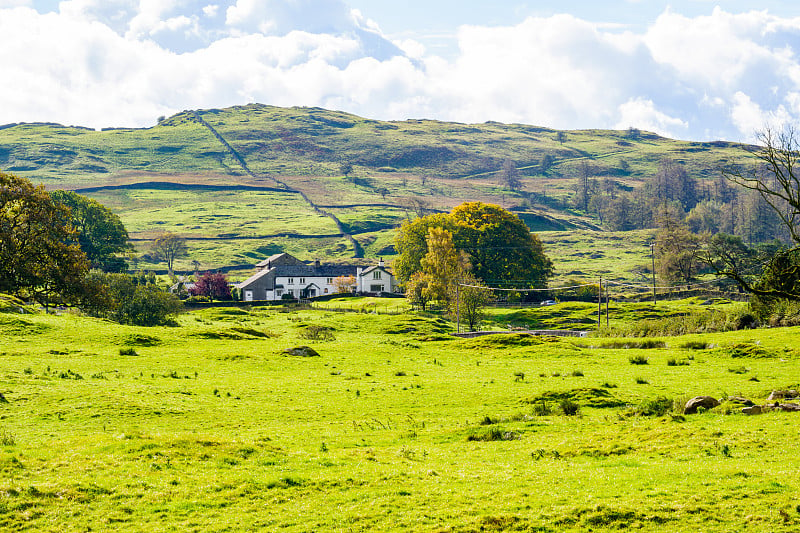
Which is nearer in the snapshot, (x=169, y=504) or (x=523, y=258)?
(x=169, y=504)

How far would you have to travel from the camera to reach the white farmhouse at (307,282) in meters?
153

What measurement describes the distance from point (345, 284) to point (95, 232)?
54.2 m

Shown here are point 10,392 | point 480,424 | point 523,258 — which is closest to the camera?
point 480,424

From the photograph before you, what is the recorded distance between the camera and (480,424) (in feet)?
83.6

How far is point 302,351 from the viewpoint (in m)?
49.1

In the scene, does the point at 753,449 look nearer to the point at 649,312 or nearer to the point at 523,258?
the point at 649,312

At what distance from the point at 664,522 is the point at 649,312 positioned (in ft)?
302

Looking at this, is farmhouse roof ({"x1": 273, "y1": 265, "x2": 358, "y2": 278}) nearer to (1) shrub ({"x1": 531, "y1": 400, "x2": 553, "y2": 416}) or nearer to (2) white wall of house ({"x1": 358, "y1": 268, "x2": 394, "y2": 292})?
(2) white wall of house ({"x1": 358, "y1": 268, "x2": 394, "y2": 292})

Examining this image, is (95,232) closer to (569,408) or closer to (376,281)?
(376,281)

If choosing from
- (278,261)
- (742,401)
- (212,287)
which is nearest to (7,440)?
(742,401)

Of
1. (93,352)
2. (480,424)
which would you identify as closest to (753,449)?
(480,424)

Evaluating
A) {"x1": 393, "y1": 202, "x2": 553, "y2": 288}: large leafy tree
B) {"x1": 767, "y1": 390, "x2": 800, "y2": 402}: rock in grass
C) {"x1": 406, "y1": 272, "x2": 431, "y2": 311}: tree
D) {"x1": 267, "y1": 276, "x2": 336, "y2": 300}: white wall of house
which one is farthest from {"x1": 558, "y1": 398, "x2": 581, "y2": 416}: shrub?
{"x1": 267, "y1": 276, "x2": 336, "y2": 300}: white wall of house

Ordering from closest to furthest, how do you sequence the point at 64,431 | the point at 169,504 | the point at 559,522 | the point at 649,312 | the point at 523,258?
the point at 559,522 → the point at 169,504 → the point at 64,431 → the point at 649,312 → the point at 523,258

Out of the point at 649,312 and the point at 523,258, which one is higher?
the point at 523,258
